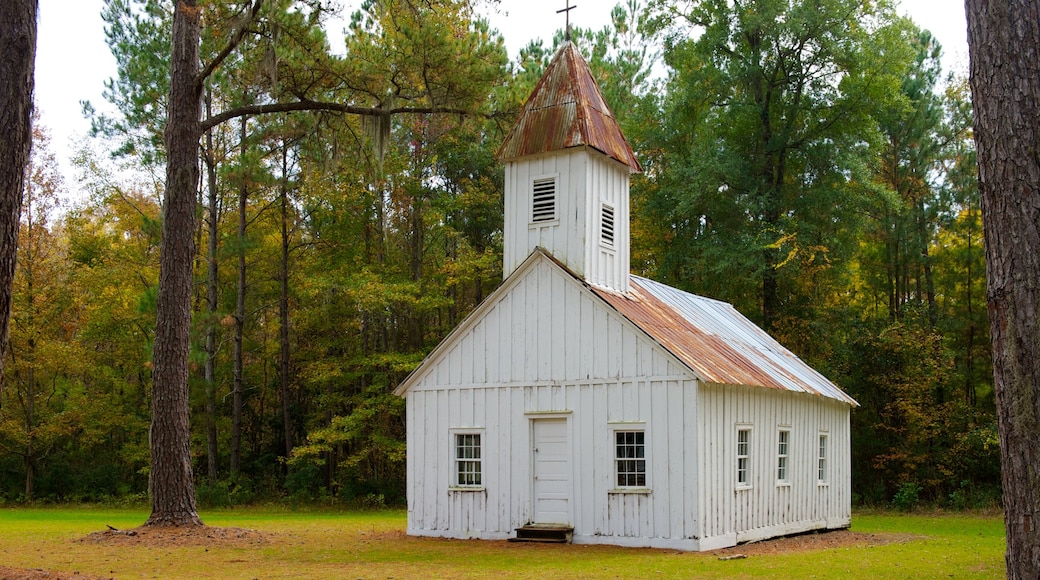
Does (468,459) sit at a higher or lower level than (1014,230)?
lower

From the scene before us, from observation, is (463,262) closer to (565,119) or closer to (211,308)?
(211,308)

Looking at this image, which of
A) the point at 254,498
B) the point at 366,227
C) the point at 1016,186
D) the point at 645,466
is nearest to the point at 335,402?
the point at 254,498

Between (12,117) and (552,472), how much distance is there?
11181mm

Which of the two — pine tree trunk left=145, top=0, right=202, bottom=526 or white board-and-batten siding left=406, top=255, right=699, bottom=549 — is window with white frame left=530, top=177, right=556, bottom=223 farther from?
pine tree trunk left=145, top=0, right=202, bottom=526

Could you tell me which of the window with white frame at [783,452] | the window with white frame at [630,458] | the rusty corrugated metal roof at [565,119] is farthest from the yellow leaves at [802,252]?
the window with white frame at [630,458]

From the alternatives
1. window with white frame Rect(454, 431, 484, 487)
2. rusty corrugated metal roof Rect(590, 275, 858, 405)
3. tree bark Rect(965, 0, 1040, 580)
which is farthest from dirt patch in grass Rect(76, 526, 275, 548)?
tree bark Rect(965, 0, 1040, 580)

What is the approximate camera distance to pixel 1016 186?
605cm

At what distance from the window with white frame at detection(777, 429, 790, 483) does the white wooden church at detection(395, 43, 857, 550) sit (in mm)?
45

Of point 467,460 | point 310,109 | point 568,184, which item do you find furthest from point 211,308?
point 568,184

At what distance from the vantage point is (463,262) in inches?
1262

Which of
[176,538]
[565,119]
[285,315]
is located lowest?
[176,538]

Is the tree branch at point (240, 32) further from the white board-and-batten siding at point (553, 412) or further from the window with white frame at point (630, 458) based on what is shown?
the window with white frame at point (630, 458)

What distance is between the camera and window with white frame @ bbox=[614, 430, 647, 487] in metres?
16.6

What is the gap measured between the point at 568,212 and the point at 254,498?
19.1 metres
